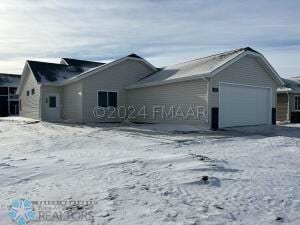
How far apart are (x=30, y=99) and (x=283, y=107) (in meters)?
19.7

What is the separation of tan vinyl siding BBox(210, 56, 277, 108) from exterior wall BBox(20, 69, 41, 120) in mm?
12807

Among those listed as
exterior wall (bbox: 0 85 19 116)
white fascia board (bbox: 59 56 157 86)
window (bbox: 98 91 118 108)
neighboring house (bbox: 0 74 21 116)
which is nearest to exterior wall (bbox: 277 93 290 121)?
white fascia board (bbox: 59 56 157 86)

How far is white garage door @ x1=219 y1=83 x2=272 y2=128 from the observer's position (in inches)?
647

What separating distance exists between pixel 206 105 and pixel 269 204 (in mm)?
11447

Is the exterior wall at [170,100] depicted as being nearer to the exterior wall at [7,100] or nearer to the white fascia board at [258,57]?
the white fascia board at [258,57]

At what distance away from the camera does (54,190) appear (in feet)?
16.8

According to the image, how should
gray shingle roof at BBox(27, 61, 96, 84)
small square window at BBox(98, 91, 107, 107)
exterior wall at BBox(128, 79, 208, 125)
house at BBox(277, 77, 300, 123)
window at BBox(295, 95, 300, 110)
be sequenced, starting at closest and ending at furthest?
exterior wall at BBox(128, 79, 208, 125), small square window at BBox(98, 91, 107, 107), gray shingle roof at BBox(27, 61, 96, 84), house at BBox(277, 77, 300, 123), window at BBox(295, 95, 300, 110)

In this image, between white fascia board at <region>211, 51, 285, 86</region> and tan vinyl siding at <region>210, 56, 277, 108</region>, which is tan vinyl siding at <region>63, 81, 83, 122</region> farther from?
white fascia board at <region>211, 51, 285, 86</region>

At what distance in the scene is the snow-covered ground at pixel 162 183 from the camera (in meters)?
4.08

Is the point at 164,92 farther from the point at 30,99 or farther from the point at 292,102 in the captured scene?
the point at 30,99

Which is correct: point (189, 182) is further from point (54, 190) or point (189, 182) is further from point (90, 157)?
point (90, 157)

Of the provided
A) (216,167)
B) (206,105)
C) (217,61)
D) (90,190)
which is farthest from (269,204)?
(217,61)

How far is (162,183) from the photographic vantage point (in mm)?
5398

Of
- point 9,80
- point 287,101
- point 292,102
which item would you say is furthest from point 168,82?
point 9,80
